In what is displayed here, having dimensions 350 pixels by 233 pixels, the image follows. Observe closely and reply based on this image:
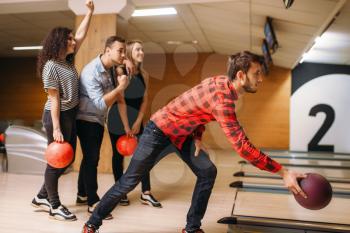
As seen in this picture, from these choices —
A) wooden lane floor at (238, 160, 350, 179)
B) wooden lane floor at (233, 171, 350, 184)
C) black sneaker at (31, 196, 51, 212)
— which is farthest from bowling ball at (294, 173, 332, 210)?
wooden lane floor at (238, 160, 350, 179)

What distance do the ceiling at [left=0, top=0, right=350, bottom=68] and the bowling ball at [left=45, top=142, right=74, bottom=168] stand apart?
10.1ft

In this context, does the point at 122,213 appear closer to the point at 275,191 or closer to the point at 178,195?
the point at 178,195

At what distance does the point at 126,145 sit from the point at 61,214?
70 centimetres

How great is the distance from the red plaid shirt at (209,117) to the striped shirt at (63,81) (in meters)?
0.77

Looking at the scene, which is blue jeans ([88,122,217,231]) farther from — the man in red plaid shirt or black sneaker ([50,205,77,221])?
black sneaker ([50,205,77,221])

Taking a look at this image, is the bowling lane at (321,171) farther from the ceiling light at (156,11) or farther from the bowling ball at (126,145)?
the ceiling light at (156,11)

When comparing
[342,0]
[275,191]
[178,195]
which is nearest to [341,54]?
[342,0]

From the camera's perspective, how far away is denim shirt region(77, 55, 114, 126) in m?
2.50

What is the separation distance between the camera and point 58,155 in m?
2.33

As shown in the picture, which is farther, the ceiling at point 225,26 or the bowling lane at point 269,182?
the ceiling at point 225,26

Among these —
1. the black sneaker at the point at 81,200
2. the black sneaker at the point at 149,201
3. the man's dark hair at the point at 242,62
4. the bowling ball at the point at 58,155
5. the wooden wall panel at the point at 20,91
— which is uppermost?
the wooden wall panel at the point at 20,91

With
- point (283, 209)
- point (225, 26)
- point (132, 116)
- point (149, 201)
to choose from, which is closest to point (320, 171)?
point (283, 209)

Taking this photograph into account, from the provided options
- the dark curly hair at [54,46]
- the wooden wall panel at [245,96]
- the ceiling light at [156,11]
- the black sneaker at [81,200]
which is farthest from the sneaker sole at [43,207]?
the wooden wall panel at [245,96]

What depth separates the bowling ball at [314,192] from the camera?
166cm
